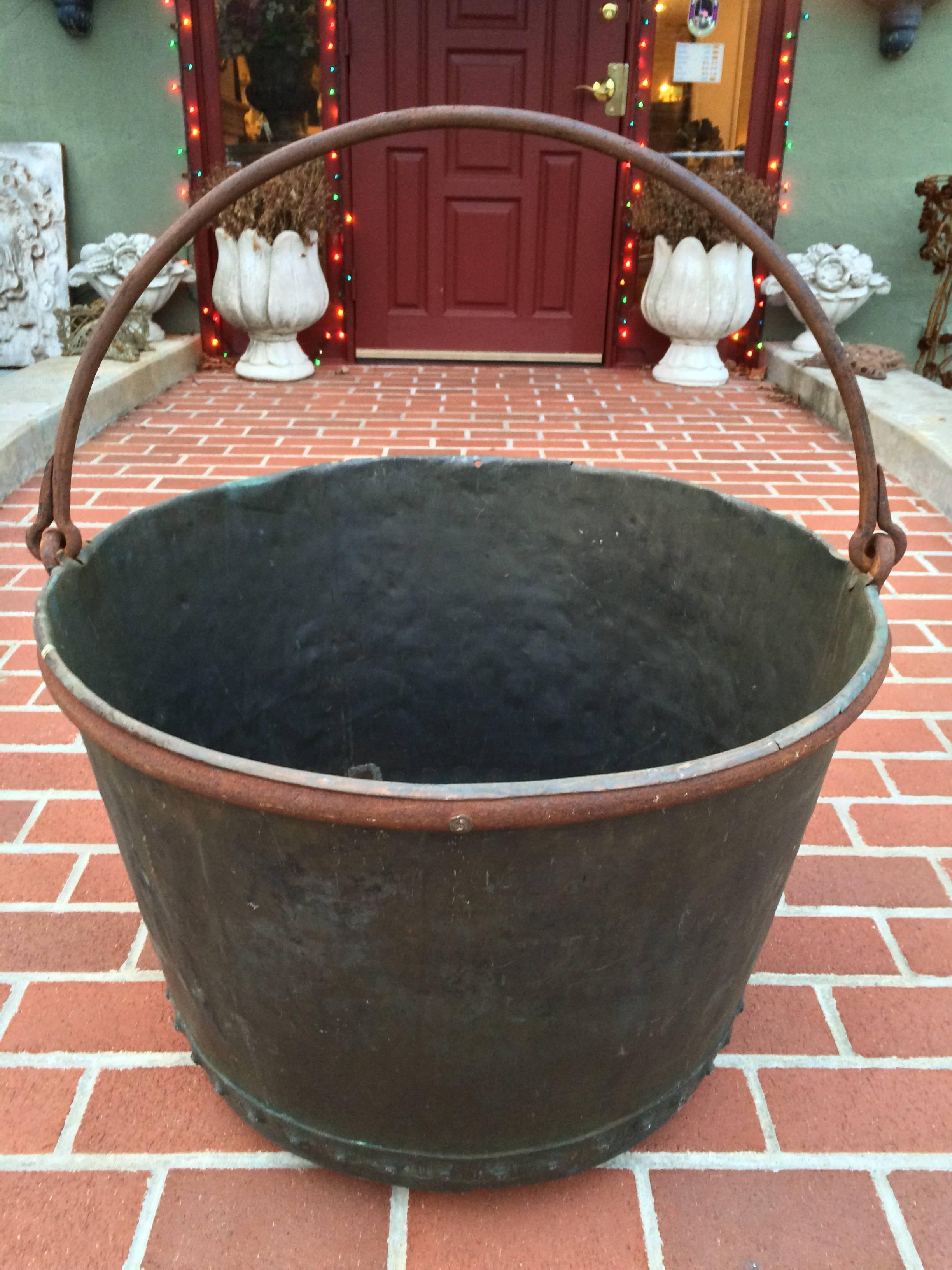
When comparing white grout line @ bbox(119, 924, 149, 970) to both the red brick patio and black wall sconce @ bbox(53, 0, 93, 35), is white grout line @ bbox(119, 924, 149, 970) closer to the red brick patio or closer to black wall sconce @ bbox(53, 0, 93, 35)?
the red brick patio

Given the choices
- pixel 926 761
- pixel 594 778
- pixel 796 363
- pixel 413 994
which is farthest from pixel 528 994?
pixel 796 363

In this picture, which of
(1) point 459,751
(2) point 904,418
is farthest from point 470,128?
(2) point 904,418

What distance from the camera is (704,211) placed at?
4434 millimetres

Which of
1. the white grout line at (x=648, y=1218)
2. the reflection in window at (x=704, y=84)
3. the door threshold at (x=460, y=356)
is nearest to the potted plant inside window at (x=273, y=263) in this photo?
the door threshold at (x=460, y=356)

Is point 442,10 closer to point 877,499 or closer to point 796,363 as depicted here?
point 796,363

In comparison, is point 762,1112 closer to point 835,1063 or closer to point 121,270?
point 835,1063

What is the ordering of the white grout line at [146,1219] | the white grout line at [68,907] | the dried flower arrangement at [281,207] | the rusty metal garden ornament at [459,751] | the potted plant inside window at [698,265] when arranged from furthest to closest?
the potted plant inside window at [698,265]
the dried flower arrangement at [281,207]
the white grout line at [68,907]
the white grout line at [146,1219]
the rusty metal garden ornament at [459,751]

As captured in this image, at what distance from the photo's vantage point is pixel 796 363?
468cm

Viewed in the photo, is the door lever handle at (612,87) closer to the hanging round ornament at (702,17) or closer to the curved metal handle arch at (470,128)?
the hanging round ornament at (702,17)

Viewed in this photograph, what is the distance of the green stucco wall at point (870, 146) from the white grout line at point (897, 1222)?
469 centimetres

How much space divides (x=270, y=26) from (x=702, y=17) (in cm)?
208

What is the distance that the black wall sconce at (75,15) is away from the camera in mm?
4559

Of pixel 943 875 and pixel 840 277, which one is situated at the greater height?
pixel 840 277

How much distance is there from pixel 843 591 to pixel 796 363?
12.7 ft
